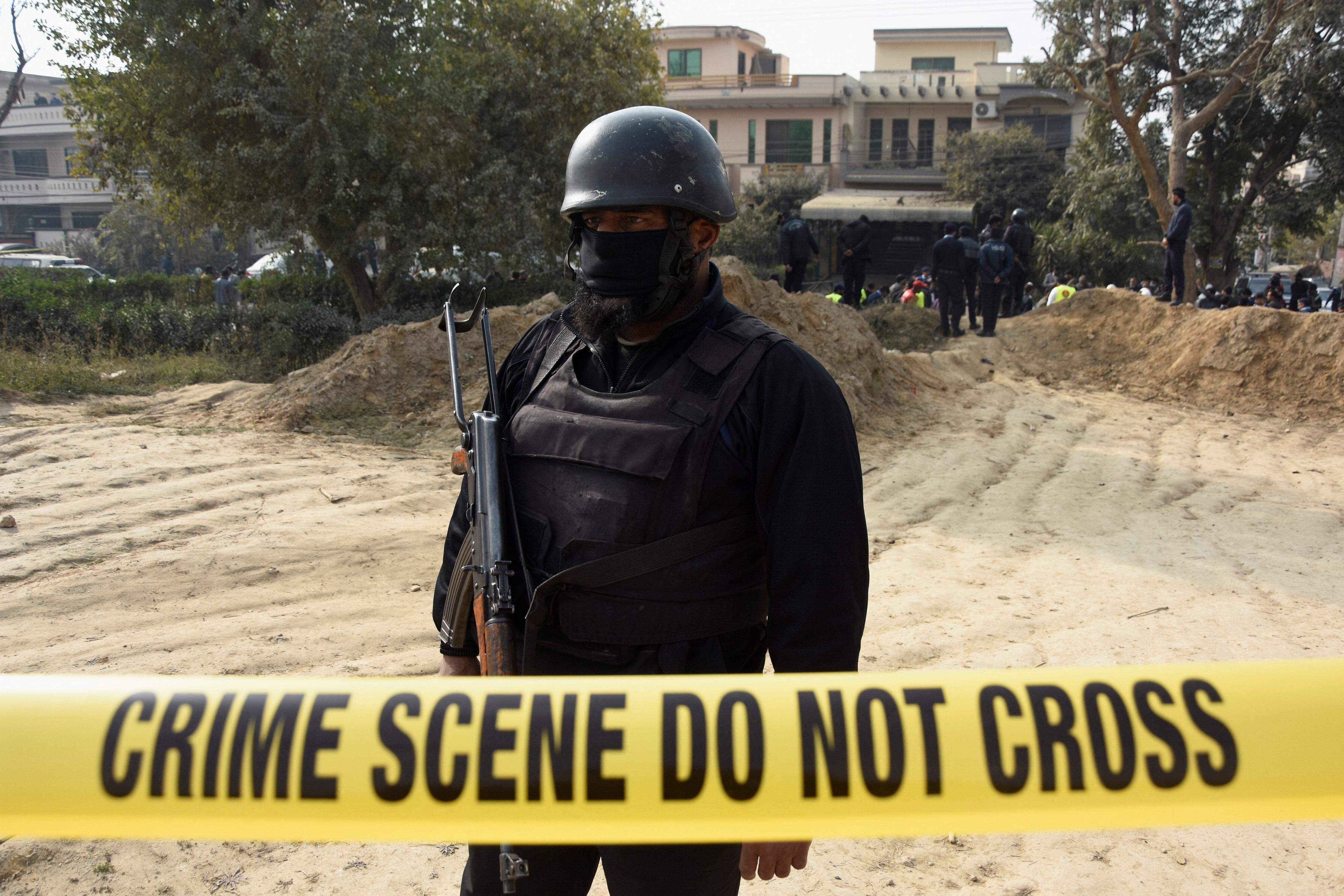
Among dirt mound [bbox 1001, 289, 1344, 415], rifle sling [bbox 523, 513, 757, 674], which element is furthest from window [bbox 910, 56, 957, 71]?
rifle sling [bbox 523, 513, 757, 674]

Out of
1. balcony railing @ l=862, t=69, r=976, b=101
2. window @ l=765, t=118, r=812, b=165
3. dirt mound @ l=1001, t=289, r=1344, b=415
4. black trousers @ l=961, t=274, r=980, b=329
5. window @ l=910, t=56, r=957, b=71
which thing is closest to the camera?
dirt mound @ l=1001, t=289, r=1344, b=415

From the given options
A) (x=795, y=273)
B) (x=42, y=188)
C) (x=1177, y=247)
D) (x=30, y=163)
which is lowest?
(x=795, y=273)

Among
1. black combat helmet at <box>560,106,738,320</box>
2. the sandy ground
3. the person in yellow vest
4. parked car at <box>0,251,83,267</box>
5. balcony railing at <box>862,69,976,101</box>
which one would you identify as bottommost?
the sandy ground

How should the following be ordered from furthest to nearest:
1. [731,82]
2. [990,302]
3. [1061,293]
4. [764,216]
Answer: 1. [731,82]
2. [764,216]
3. [1061,293]
4. [990,302]

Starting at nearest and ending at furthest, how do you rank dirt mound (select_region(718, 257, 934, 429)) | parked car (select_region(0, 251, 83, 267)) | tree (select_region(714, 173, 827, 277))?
1. dirt mound (select_region(718, 257, 934, 429))
2. parked car (select_region(0, 251, 83, 267))
3. tree (select_region(714, 173, 827, 277))

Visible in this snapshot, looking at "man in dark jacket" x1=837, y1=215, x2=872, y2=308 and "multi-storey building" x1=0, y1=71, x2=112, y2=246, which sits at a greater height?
"multi-storey building" x1=0, y1=71, x2=112, y2=246

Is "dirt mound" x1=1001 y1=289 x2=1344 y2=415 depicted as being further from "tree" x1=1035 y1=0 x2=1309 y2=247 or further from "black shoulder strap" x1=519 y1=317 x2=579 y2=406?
"black shoulder strap" x1=519 y1=317 x2=579 y2=406

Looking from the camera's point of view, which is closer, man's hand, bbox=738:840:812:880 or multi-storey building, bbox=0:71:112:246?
man's hand, bbox=738:840:812:880

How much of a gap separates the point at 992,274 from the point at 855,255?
7.19 feet

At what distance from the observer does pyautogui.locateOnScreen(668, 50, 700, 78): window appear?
1646 inches

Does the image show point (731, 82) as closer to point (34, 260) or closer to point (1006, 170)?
point (1006, 170)

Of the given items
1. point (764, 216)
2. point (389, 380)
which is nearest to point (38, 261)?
point (764, 216)

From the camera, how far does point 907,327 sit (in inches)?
548

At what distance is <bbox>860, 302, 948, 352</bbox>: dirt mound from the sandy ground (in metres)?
4.44
